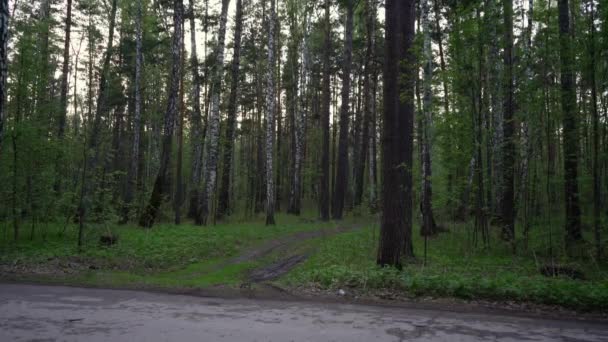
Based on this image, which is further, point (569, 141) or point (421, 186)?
point (421, 186)

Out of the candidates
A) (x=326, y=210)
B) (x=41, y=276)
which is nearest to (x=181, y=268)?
(x=41, y=276)

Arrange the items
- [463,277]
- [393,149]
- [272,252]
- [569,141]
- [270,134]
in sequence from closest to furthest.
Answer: [463,277] < [393,149] < [569,141] < [272,252] < [270,134]

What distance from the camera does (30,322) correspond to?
5.17m

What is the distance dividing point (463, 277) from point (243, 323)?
4758mm

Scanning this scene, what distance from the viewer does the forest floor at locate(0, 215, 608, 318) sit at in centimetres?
705

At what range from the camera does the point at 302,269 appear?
10.5m

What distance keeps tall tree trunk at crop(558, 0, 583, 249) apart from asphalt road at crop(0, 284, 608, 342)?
7546mm

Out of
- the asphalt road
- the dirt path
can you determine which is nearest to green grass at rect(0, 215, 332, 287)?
the dirt path

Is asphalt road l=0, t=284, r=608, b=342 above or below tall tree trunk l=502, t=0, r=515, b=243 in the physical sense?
below

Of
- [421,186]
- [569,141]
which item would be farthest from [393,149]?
[569,141]

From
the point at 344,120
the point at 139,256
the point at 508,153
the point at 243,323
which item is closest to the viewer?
the point at 243,323

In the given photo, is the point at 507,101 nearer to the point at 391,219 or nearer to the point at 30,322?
the point at 391,219

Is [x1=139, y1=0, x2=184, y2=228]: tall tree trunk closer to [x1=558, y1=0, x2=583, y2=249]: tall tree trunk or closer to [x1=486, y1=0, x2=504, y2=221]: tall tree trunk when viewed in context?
[x1=486, y1=0, x2=504, y2=221]: tall tree trunk

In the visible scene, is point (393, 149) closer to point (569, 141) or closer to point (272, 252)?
point (272, 252)
